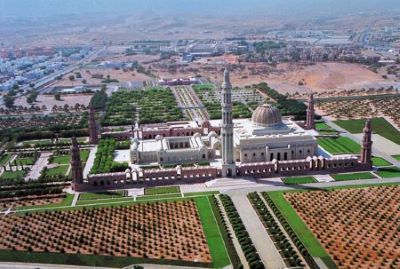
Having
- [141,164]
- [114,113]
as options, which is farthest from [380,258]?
[114,113]

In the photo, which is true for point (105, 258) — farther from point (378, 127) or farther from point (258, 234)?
point (378, 127)

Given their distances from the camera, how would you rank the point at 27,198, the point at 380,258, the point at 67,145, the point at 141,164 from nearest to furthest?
the point at 380,258
the point at 27,198
the point at 141,164
the point at 67,145

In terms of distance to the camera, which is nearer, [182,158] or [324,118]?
[182,158]

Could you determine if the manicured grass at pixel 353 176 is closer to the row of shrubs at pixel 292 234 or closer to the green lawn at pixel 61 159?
the row of shrubs at pixel 292 234

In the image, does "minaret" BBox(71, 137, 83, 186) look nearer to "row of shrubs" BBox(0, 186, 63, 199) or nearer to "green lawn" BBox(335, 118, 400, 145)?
"row of shrubs" BBox(0, 186, 63, 199)

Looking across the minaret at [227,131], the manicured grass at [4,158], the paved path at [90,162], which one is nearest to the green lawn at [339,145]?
the minaret at [227,131]

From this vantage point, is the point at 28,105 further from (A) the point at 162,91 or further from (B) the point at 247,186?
(B) the point at 247,186

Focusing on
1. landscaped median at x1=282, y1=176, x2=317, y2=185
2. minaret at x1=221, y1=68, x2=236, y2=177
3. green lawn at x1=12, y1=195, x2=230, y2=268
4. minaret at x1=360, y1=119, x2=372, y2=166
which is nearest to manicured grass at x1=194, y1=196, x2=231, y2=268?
green lawn at x1=12, y1=195, x2=230, y2=268
